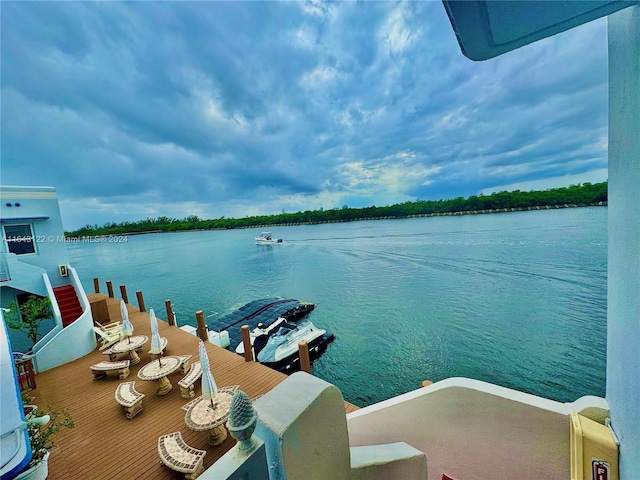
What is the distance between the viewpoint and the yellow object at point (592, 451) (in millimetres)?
1888

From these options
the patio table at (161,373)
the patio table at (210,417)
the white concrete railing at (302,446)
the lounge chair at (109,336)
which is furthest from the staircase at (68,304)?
the white concrete railing at (302,446)

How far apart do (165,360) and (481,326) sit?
581 inches

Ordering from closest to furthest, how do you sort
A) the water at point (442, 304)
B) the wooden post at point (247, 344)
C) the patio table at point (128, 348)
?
the patio table at point (128, 348)
the wooden post at point (247, 344)
the water at point (442, 304)

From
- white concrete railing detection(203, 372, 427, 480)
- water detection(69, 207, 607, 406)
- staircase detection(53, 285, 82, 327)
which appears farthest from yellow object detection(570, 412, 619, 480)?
staircase detection(53, 285, 82, 327)

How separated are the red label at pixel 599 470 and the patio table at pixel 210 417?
4060mm

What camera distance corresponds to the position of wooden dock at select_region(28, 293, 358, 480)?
3.54m

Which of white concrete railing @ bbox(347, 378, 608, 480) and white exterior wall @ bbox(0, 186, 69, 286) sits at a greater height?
white exterior wall @ bbox(0, 186, 69, 286)

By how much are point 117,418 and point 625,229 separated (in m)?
7.12

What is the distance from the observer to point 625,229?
1.70m

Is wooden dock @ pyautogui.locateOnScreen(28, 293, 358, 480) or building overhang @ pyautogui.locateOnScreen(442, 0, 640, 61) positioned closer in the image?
building overhang @ pyautogui.locateOnScreen(442, 0, 640, 61)

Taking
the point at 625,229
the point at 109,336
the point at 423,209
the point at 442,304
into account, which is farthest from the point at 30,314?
the point at 423,209

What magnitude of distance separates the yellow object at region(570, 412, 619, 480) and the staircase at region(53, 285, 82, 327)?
11831mm

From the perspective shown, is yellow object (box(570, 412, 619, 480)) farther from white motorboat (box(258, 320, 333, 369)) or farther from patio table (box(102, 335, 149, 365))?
white motorboat (box(258, 320, 333, 369))

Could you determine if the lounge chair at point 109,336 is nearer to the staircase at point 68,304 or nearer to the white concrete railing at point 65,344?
the white concrete railing at point 65,344
